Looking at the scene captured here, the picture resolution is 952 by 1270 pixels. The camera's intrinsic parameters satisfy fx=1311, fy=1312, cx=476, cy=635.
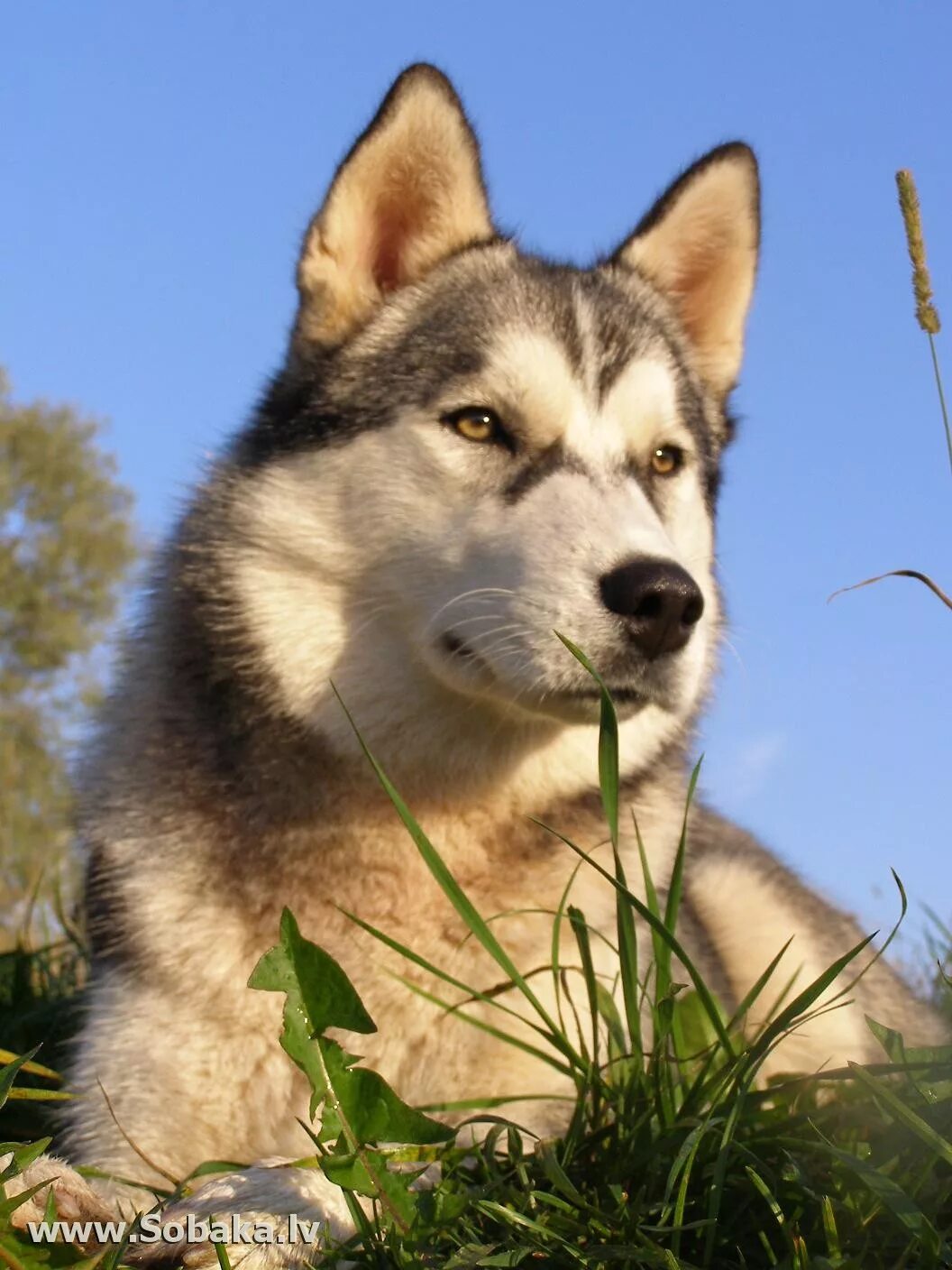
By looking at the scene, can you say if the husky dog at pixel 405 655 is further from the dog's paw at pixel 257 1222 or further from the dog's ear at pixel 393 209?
the dog's paw at pixel 257 1222

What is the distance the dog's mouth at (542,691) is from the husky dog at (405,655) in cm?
1

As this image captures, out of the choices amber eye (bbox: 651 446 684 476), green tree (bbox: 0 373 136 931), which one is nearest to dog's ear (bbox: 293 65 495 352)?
amber eye (bbox: 651 446 684 476)

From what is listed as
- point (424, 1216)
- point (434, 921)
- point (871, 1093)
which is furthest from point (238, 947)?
point (871, 1093)

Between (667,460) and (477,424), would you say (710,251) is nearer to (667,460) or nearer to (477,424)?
(667,460)

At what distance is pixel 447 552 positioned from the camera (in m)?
3.24

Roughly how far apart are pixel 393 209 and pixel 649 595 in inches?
64.7

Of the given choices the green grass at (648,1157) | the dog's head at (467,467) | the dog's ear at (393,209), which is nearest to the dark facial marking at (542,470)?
the dog's head at (467,467)

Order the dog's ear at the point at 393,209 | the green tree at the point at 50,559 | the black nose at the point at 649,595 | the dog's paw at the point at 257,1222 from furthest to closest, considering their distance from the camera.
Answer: the green tree at the point at 50,559, the dog's ear at the point at 393,209, the black nose at the point at 649,595, the dog's paw at the point at 257,1222

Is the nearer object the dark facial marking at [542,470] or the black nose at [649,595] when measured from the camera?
the black nose at [649,595]

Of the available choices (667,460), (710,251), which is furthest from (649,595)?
(710,251)

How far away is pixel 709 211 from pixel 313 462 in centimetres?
155

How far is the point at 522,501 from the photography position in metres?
3.20

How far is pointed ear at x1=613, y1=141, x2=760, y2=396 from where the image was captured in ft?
13.1

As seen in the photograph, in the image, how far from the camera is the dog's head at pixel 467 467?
3.02 metres
